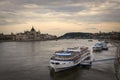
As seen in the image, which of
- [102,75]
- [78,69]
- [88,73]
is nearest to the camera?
[102,75]

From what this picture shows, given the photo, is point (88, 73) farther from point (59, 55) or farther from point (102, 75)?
point (59, 55)

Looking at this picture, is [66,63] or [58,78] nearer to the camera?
[58,78]

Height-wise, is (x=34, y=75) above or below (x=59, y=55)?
below

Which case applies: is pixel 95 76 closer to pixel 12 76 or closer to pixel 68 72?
pixel 68 72

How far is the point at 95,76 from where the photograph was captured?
93.6 feet

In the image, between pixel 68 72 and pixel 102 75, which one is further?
pixel 68 72

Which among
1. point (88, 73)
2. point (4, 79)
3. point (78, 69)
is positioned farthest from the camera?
point (78, 69)

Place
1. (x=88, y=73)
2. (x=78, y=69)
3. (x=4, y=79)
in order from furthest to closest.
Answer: (x=78, y=69), (x=88, y=73), (x=4, y=79)

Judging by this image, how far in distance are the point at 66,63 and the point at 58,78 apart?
3.61m

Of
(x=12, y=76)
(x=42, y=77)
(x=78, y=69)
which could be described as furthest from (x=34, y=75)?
(x=78, y=69)

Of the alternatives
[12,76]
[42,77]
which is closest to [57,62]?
[42,77]

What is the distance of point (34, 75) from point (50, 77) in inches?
108

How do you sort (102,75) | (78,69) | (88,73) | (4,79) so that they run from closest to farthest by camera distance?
(4,79), (102,75), (88,73), (78,69)

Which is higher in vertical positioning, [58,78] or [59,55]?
[59,55]
